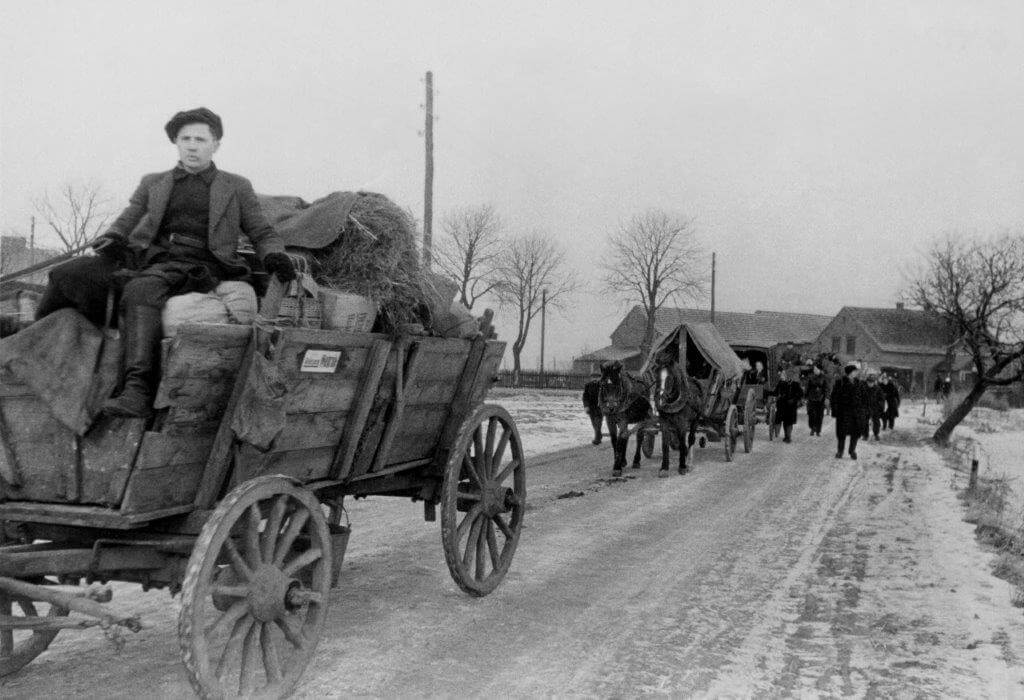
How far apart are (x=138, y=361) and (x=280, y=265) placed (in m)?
0.75

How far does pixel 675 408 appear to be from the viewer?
44.5 ft

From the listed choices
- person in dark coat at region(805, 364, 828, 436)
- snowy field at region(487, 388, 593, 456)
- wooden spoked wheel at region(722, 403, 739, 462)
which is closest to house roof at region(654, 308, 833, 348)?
snowy field at region(487, 388, 593, 456)

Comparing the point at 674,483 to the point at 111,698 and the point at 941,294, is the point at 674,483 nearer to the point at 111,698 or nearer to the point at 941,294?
the point at 111,698

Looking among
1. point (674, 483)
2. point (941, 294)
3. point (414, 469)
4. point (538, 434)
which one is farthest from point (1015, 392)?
point (414, 469)

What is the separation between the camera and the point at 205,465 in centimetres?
364

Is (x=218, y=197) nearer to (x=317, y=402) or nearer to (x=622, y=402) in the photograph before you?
(x=317, y=402)

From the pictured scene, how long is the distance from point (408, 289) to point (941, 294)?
1968 cm

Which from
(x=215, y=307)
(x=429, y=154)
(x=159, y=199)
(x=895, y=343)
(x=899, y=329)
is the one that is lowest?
(x=215, y=307)

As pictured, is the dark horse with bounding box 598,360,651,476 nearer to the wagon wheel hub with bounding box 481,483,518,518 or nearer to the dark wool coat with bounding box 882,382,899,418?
the wagon wheel hub with bounding box 481,483,518,518

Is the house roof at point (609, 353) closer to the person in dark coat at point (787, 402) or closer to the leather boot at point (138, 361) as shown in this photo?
the person in dark coat at point (787, 402)

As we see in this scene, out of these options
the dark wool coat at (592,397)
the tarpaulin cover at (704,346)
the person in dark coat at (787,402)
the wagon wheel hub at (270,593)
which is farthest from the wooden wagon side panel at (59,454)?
the person in dark coat at (787,402)

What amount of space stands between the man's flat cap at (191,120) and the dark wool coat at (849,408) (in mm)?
14408

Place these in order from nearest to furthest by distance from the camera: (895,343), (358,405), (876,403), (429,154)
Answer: (358,405) < (876,403) < (429,154) < (895,343)

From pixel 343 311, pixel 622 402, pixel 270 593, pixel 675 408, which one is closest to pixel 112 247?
pixel 343 311
